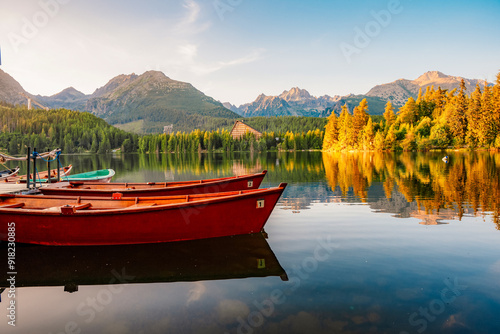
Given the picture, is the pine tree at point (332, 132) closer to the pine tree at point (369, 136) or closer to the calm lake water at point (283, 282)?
the pine tree at point (369, 136)

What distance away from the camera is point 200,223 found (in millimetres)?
11453

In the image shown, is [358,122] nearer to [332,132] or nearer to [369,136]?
[369,136]

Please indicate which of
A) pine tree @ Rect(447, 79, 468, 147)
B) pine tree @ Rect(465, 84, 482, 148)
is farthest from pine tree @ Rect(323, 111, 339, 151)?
pine tree @ Rect(465, 84, 482, 148)

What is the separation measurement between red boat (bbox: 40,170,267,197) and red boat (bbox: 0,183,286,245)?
3.48m

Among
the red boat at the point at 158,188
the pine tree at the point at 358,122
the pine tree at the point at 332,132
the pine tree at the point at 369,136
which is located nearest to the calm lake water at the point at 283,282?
the red boat at the point at 158,188

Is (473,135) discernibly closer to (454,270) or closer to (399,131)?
(399,131)

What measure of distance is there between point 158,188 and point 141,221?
488 centimetres

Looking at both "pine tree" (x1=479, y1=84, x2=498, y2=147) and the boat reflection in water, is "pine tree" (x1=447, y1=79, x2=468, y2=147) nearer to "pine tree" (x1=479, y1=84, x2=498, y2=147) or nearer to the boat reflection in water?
"pine tree" (x1=479, y1=84, x2=498, y2=147)

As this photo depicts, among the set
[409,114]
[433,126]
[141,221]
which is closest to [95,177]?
[141,221]

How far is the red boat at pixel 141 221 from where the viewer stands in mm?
10797

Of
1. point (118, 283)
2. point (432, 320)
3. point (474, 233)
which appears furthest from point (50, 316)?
point (474, 233)

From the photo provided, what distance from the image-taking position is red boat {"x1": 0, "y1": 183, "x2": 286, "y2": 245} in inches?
425

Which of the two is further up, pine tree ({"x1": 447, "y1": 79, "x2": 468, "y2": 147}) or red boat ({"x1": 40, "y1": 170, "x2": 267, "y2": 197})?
pine tree ({"x1": 447, "y1": 79, "x2": 468, "y2": 147})

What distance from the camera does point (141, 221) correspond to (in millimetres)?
11062
